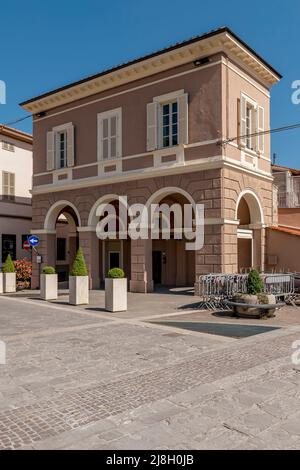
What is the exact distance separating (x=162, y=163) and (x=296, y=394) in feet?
41.0

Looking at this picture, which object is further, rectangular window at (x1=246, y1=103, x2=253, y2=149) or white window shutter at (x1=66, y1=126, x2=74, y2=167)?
white window shutter at (x1=66, y1=126, x2=74, y2=167)

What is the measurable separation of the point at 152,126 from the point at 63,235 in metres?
12.9

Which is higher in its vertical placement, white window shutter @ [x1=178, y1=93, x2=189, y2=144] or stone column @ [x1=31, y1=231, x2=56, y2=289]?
white window shutter @ [x1=178, y1=93, x2=189, y2=144]

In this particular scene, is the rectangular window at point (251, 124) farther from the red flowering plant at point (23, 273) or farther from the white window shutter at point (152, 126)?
the red flowering plant at point (23, 273)

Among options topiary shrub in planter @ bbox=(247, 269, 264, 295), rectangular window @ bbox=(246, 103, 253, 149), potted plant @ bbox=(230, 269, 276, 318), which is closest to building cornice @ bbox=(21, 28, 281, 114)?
rectangular window @ bbox=(246, 103, 253, 149)

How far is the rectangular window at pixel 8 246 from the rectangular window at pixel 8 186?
7.98 feet

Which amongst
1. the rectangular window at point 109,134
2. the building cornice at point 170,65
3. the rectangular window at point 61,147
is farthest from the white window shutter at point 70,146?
the rectangular window at point 109,134

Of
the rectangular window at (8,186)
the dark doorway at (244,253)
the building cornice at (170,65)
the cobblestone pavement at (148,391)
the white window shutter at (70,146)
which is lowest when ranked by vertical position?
the cobblestone pavement at (148,391)

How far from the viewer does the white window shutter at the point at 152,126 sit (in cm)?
1645

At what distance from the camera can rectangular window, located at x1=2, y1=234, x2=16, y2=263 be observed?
24266mm

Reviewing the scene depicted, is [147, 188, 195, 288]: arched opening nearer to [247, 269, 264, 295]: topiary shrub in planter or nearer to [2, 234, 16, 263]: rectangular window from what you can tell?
[247, 269, 264, 295]: topiary shrub in planter

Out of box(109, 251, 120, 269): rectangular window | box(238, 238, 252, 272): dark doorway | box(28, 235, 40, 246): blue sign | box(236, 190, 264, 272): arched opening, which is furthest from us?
box(109, 251, 120, 269): rectangular window

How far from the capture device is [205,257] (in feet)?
49.2
